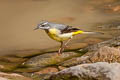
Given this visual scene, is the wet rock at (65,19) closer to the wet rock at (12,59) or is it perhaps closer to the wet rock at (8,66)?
the wet rock at (12,59)

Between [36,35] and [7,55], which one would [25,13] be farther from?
[7,55]

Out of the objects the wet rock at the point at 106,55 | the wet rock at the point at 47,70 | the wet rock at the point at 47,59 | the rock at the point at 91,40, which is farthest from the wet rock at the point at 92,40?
the wet rock at the point at 106,55

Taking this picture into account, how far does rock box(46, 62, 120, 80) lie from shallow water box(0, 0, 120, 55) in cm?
430

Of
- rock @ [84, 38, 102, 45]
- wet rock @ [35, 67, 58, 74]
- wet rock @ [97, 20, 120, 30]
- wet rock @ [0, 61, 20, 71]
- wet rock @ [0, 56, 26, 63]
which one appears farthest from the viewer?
wet rock @ [97, 20, 120, 30]

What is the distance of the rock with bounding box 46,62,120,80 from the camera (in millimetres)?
5894

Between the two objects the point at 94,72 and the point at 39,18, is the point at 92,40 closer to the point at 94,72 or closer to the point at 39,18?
the point at 39,18

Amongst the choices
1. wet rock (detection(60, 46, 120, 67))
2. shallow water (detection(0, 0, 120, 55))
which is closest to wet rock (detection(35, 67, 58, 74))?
wet rock (detection(60, 46, 120, 67))

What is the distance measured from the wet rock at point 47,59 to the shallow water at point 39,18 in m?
→ 1.19

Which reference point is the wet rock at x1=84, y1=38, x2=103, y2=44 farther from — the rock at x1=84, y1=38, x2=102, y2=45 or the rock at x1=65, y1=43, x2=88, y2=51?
the rock at x1=65, y1=43, x2=88, y2=51

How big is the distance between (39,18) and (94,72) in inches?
A: 332

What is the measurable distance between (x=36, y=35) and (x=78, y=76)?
6.02 meters

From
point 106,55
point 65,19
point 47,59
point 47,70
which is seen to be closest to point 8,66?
point 47,59

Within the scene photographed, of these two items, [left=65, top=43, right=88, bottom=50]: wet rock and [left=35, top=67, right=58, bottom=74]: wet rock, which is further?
[left=65, top=43, right=88, bottom=50]: wet rock

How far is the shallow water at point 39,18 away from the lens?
1123cm
